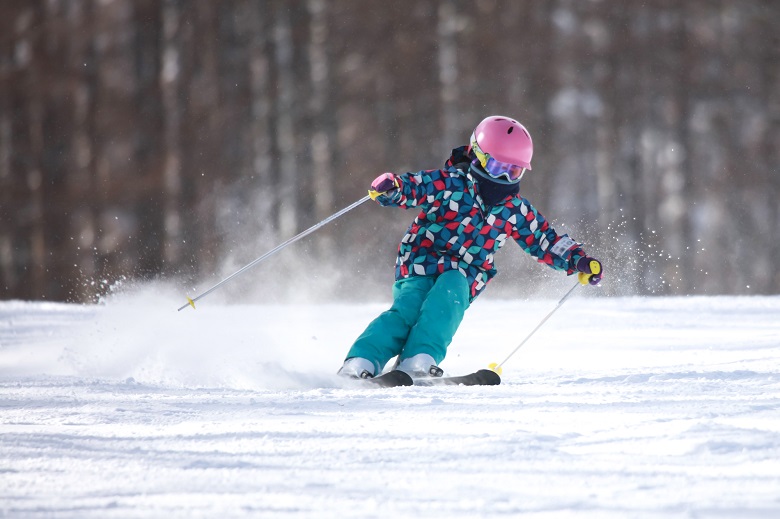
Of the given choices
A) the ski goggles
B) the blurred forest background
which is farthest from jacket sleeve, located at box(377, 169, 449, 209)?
the blurred forest background

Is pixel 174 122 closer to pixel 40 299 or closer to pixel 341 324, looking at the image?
pixel 40 299

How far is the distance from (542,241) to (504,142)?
0.37 m

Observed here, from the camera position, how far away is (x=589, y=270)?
2652mm

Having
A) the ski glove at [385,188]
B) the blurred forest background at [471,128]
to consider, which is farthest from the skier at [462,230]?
the blurred forest background at [471,128]

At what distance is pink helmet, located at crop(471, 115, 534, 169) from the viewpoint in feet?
8.54

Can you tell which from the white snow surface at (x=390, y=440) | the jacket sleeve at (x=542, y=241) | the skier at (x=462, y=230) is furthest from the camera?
the jacket sleeve at (x=542, y=241)

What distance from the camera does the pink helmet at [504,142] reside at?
260cm

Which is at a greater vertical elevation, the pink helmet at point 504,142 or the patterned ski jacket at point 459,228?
the pink helmet at point 504,142

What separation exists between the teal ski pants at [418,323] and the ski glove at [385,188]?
276 mm

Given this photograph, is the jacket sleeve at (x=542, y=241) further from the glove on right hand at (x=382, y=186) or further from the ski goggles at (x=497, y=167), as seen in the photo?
the glove on right hand at (x=382, y=186)

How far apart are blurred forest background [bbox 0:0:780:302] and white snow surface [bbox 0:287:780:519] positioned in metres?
2.55

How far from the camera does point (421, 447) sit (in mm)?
1332

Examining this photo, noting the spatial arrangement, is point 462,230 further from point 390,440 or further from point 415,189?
point 390,440

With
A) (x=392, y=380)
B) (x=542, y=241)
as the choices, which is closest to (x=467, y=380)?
(x=392, y=380)
